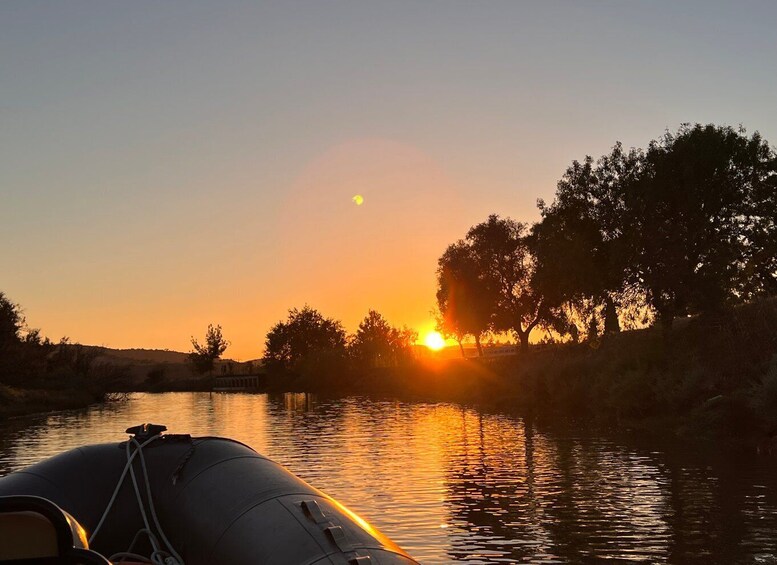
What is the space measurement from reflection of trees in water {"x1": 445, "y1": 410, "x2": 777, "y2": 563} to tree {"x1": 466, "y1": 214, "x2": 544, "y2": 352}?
40.3 meters

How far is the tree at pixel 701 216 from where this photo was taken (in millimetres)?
35156

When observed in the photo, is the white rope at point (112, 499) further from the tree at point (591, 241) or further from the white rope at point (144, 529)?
the tree at point (591, 241)

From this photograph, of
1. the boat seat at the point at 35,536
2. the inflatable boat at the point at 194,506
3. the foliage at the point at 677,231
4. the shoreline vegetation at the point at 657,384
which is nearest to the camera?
the boat seat at the point at 35,536

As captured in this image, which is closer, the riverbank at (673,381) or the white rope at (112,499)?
the white rope at (112,499)

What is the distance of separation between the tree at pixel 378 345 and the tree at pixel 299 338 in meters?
7.71

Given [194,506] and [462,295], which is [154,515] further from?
[462,295]

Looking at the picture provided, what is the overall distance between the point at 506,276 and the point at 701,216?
28.5 metres

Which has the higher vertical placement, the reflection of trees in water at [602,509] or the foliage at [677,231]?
the foliage at [677,231]

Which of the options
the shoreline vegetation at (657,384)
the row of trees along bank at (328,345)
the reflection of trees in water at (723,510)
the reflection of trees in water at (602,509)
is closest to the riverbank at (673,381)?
the shoreline vegetation at (657,384)

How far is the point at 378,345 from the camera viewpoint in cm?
9362

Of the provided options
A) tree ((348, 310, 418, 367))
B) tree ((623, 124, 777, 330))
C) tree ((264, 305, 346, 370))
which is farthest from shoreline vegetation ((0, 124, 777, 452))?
tree ((264, 305, 346, 370))

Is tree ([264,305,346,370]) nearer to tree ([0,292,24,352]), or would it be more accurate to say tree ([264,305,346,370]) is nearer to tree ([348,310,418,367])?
tree ([348,310,418,367])

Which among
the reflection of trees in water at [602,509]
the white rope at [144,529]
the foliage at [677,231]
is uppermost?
the foliage at [677,231]

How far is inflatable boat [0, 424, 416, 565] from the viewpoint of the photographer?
5.50m
